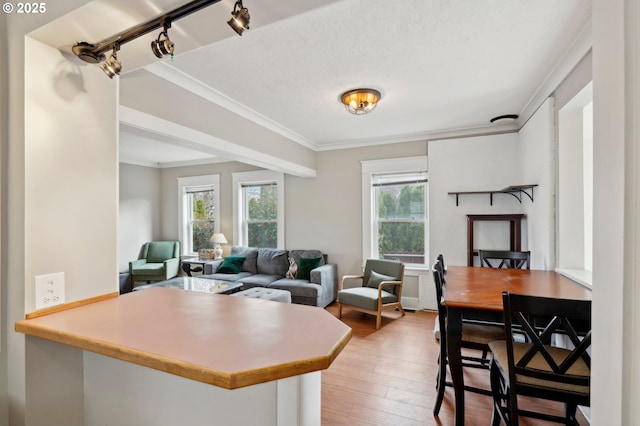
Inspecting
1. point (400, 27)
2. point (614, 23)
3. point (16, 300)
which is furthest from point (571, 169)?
point (16, 300)

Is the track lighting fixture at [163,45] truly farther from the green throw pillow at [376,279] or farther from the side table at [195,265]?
the side table at [195,265]

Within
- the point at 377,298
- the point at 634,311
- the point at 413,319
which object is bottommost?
the point at 413,319

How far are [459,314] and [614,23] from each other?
1583 mm

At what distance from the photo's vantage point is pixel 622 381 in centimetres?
65

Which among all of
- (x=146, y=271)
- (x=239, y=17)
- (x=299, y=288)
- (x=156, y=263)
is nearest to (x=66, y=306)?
(x=239, y=17)

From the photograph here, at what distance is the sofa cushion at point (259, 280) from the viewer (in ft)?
14.2

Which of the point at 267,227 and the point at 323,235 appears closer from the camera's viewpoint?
the point at 323,235

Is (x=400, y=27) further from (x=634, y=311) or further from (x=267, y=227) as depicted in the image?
(x=267, y=227)

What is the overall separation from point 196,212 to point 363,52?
16.7 ft

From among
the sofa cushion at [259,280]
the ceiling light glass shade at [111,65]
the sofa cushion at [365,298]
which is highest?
the ceiling light glass shade at [111,65]

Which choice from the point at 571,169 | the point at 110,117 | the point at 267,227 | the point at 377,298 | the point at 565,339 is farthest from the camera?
the point at 267,227

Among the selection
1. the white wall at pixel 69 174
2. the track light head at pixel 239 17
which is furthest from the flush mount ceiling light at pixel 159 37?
the white wall at pixel 69 174

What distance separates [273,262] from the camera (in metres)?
4.85

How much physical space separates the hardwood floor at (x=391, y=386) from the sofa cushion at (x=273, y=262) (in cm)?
184
